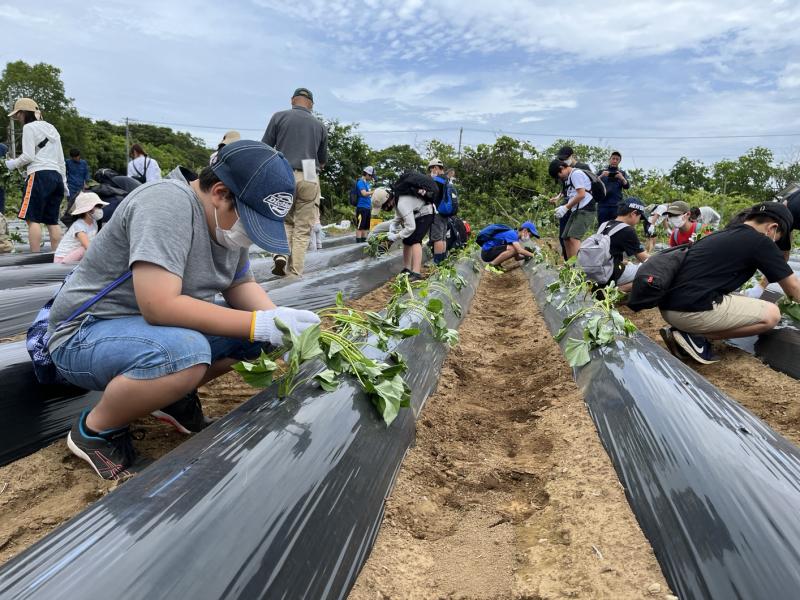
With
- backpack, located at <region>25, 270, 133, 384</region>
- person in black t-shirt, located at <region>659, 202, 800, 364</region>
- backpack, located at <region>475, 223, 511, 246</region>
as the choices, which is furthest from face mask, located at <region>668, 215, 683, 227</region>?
backpack, located at <region>25, 270, 133, 384</region>

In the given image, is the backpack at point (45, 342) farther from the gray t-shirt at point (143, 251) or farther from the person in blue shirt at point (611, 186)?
the person in blue shirt at point (611, 186)

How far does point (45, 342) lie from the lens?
6.31 feet

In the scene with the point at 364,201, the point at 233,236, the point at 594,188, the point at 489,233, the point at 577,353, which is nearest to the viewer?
the point at 233,236

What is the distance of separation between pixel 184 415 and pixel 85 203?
107 inches

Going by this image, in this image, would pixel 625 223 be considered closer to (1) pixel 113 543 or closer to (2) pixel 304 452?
(2) pixel 304 452

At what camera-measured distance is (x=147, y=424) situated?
7.54 feet

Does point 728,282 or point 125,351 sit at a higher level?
point 125,351

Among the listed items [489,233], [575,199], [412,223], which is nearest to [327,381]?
[412,223]

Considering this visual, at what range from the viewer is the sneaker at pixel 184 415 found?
212 cm

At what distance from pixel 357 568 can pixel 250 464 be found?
0.41 meters

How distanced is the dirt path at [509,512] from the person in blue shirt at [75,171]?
6.76 m

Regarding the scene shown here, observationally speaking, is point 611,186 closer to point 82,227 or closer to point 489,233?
point 489,233

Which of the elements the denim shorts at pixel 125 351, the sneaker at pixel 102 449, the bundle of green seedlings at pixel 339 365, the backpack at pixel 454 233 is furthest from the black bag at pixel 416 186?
the sneaker at pixel 102 449

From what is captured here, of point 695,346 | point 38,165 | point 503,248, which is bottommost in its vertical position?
point 503,248
